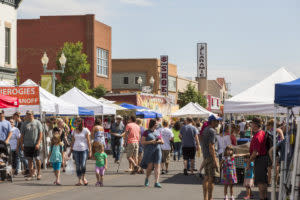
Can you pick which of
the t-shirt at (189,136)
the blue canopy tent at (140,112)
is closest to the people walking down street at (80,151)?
the t-shirt at (189,136)

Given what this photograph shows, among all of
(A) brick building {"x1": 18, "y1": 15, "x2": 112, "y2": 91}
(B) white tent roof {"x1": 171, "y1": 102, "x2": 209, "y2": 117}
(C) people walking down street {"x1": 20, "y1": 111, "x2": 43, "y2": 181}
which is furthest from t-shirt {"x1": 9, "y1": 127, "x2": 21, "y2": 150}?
(A) brick building {"x1": 18, "y1": 15, "x2": 112, "y2": 91}

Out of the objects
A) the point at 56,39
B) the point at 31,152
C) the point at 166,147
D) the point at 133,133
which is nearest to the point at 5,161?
the point at 31,152

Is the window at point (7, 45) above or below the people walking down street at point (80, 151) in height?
above

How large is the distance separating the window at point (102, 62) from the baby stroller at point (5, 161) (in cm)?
4389

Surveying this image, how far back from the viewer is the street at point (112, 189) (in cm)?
1423

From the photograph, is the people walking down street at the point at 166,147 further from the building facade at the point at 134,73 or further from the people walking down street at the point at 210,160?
the building facade at the point at 134,73

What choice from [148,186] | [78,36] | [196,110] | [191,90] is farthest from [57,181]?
[191,90]

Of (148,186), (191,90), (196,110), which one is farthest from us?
(191,90)

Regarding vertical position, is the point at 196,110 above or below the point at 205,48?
below

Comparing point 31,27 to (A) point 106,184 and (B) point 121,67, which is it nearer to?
(B) point 121,67

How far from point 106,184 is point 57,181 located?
4.56ft

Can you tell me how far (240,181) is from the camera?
59.1ft

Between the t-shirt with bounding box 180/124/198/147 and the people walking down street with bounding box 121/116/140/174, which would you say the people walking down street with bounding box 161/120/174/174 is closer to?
the t-shirt with bounding box 180/124/198/147

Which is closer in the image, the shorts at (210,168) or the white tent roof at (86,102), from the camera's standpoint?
the shorts at (210,168)
